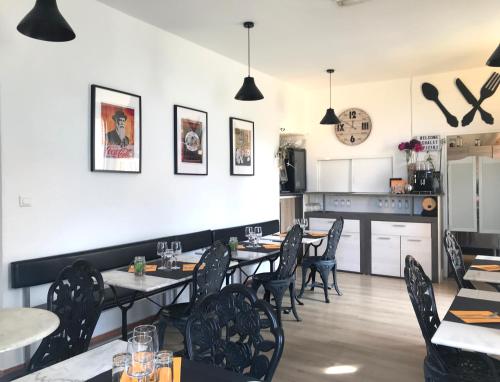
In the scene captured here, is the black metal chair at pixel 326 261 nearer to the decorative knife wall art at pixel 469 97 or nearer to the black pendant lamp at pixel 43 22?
the decorative knife wall art at pixel 469 97

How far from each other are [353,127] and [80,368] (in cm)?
642

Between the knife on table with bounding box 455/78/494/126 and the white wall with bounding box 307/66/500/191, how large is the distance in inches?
2.0

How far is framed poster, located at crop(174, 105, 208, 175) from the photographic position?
4.69 metres

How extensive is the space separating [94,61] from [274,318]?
3.12 m

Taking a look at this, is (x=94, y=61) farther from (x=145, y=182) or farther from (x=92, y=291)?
(x=92, y=291)

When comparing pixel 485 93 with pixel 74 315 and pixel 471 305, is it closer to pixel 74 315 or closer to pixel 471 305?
pixel 471 305

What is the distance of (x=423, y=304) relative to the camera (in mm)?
2168

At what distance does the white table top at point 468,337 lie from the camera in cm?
167

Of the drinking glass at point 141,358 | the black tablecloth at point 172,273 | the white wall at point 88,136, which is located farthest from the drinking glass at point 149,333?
the white wall at point 88,136

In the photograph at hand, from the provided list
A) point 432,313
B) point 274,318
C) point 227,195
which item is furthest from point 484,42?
point 274,318

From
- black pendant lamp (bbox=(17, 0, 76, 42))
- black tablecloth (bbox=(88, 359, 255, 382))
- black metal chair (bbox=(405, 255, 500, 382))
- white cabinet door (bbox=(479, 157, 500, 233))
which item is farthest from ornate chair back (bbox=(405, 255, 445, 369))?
white cabinet door (bbox=(479, 157, 500, 233))

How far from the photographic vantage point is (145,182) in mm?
4312

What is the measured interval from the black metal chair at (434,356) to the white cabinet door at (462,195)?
4.23m

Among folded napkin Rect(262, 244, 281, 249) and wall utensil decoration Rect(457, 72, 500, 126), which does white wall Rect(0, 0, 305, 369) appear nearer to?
folded napkin Rect(262, 244, 281, 249)
